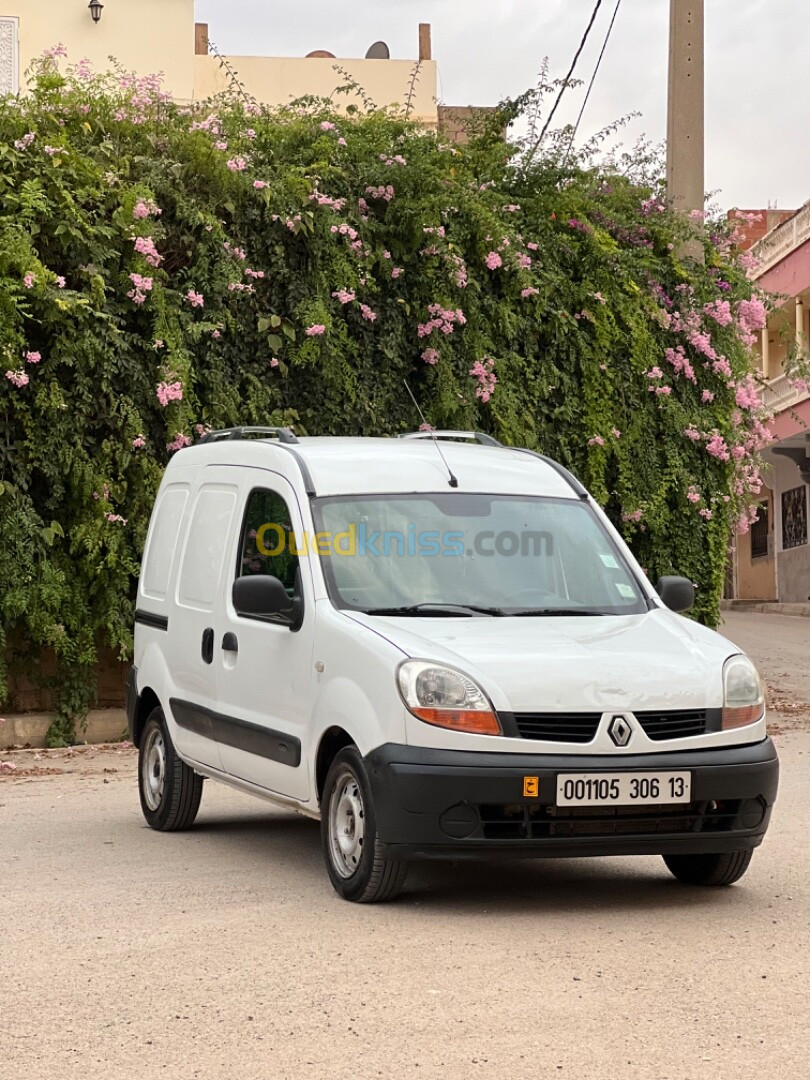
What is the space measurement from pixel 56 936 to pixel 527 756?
1.88 m

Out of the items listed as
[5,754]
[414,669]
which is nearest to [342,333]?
[5,754]

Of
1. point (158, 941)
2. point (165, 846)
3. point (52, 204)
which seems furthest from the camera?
point (52, 204)

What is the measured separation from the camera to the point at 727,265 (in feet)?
56.4

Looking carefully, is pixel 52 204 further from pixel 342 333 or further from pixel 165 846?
pixel 165 846

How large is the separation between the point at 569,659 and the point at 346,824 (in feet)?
3.80

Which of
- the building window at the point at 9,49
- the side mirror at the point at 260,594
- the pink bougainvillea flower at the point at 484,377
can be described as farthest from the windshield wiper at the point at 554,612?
the building window at the point at 9,49

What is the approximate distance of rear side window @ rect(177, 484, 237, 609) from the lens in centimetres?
867

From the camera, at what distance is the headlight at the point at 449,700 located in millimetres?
6641

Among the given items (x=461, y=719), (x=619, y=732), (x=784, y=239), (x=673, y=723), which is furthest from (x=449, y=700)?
(x=784, y=239)

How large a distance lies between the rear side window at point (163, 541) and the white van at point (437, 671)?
0.14 feet

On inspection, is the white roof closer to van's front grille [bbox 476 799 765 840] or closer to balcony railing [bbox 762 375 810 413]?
van's front grille [bbox 476 799 765 840]

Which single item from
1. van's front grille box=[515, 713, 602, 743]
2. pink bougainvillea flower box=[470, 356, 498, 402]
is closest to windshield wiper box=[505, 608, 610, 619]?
van's front grille box=[515, 713, 602, 743]

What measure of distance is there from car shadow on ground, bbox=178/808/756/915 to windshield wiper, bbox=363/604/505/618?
45.9 inches

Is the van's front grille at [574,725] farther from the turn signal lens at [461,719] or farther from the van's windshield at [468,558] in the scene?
the van's windshield at [468,558]
